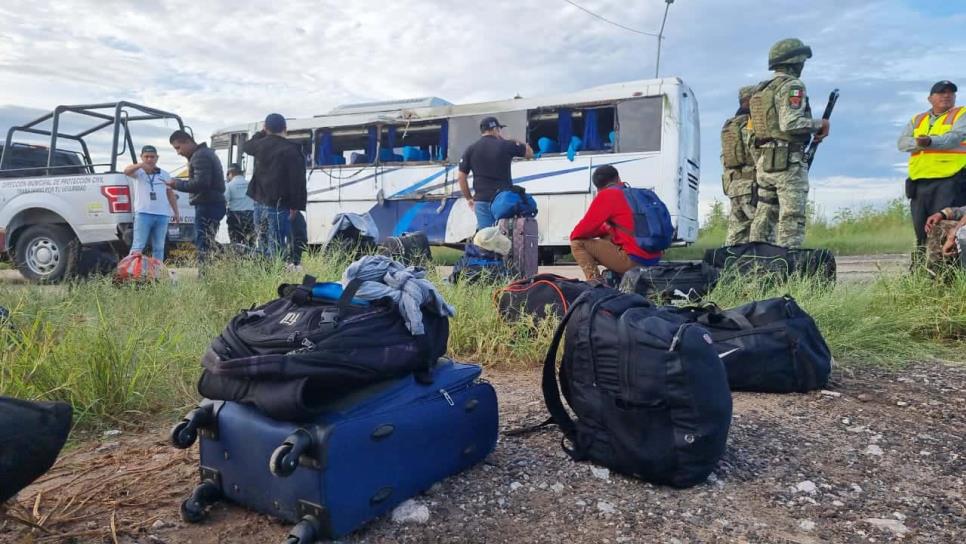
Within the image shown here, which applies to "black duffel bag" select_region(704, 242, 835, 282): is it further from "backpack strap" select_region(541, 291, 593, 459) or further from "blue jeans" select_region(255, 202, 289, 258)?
"blue jeans" select_region(255, 202, 289, 258)

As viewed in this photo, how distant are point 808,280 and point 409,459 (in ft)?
11.8

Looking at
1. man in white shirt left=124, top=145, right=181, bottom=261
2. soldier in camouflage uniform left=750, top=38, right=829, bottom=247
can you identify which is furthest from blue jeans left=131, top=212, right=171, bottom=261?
soldier in camouflage uniform left=750, top=38, right=829, bottom=247

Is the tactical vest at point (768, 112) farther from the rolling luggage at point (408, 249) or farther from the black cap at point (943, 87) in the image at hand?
the rolling luggage at point (408, 249)

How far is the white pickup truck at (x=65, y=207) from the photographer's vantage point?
7.62 meters

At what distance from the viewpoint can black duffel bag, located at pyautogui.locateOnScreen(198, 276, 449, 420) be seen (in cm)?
166

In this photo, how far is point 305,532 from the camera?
64.1 inches

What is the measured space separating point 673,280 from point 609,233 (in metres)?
1.05

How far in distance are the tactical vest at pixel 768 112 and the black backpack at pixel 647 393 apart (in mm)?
4525

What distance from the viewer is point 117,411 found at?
2.72 metres

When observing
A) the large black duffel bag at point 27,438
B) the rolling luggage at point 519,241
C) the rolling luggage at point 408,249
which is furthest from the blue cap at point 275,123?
the large black duffel bag at point 27,438

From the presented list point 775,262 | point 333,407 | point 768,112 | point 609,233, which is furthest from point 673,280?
point 333,407

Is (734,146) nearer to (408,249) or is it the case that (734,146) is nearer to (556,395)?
(408,249)

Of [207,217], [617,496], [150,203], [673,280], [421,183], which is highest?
[421,183]

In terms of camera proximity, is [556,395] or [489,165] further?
[489,165]
